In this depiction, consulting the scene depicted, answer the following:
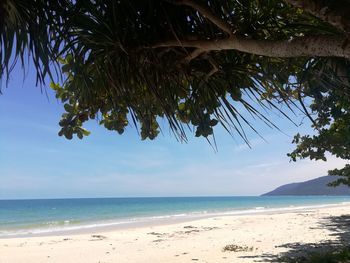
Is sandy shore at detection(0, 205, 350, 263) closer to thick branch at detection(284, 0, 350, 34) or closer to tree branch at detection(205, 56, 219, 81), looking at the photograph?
tree branch at detection(205, 56, 219, 81)

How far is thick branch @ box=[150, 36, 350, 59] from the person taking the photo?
7.29ft

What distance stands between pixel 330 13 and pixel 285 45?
0.34 m

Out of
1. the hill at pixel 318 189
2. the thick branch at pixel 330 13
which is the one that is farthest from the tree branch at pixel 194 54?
the hill at pixel 318 189

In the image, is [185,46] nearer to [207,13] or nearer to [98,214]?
[207,13]

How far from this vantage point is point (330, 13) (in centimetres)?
214

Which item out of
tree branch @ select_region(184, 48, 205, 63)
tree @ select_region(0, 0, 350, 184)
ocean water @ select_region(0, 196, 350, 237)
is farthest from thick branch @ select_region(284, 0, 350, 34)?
ocean water @ select_region(0, 196, 350, 237)

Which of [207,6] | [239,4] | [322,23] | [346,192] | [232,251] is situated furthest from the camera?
[346,192]

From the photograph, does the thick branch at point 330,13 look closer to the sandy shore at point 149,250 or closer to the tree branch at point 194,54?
the tree branch at point 194,54

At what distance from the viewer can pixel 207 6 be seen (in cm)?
262

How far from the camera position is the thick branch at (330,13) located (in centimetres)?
210

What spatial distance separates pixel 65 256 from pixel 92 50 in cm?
909

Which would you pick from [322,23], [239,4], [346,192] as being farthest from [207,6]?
[346,192]

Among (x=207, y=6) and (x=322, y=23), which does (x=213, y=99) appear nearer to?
(x=207, y=6)

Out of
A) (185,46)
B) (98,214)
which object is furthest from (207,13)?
(98,214)
